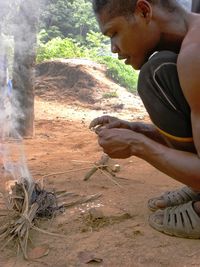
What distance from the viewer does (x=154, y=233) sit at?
2.26 meters

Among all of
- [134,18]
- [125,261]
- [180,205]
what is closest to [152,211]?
[180,205]

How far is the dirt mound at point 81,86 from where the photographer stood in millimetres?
9617

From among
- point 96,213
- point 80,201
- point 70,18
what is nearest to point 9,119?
point 80,201

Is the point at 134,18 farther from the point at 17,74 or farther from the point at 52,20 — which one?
the point at 52,20

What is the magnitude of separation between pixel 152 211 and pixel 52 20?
17.9 m

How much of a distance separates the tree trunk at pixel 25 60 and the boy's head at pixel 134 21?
3.89 metres

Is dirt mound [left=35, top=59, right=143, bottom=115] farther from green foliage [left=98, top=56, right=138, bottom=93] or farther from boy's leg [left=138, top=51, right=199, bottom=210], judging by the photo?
boy's leg [left=138, top=51, right=199, bottom=210]

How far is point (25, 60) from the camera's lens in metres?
5.82

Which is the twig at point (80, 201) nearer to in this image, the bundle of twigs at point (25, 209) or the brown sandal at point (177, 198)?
the bundle of twigs at point (25, 209)

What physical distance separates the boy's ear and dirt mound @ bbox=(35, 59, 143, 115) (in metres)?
6.98

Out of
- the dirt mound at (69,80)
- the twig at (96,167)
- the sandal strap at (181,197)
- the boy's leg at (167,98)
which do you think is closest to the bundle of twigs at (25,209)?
the twig at (96,167)

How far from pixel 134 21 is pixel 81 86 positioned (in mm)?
8407

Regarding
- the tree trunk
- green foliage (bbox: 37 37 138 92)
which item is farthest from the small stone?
green foliage (bbox: 37 37 138 92)

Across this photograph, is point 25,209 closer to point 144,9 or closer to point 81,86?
point 144,9
